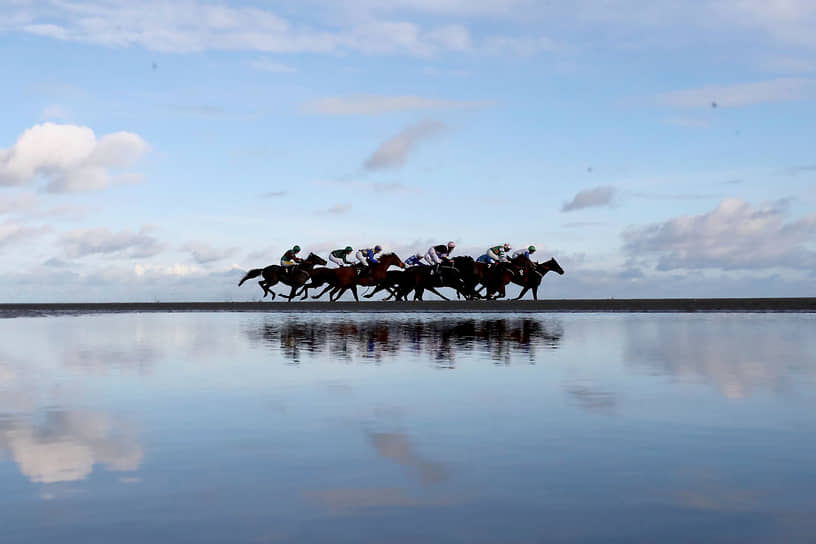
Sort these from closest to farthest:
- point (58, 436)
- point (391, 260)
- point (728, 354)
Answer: point (58, 436)
point (728, 354)
point (391, 260)

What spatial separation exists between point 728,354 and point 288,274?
3453 cm

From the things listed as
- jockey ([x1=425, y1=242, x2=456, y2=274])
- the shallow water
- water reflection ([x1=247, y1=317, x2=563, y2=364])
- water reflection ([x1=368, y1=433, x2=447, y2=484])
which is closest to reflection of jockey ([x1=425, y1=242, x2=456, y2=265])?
jockey ([x1=425, y1=242, x2=456, y2=274])

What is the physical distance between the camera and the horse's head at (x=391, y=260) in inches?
1895

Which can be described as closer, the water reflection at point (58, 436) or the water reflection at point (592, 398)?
the water reflection at point (58, 436)

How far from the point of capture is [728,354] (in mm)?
17219

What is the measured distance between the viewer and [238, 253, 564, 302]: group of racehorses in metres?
48.2

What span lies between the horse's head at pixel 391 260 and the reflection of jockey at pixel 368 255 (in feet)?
1.14

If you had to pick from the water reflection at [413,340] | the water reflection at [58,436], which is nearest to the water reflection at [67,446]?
the water reflection at [58,436]

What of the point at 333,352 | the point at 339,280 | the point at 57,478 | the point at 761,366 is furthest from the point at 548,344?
the point at 339,280

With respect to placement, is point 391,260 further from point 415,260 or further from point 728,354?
point 728,354

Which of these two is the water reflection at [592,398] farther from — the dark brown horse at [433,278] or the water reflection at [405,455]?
the dark brown horse at [433,278]

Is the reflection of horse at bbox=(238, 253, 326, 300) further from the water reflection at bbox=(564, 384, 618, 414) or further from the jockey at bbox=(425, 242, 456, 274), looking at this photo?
the water reflection at bbox=(564, 384, 618, 414)

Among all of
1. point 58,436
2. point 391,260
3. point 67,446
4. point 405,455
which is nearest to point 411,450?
point 405,455

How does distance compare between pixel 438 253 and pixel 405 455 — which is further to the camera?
pixel 438 253
